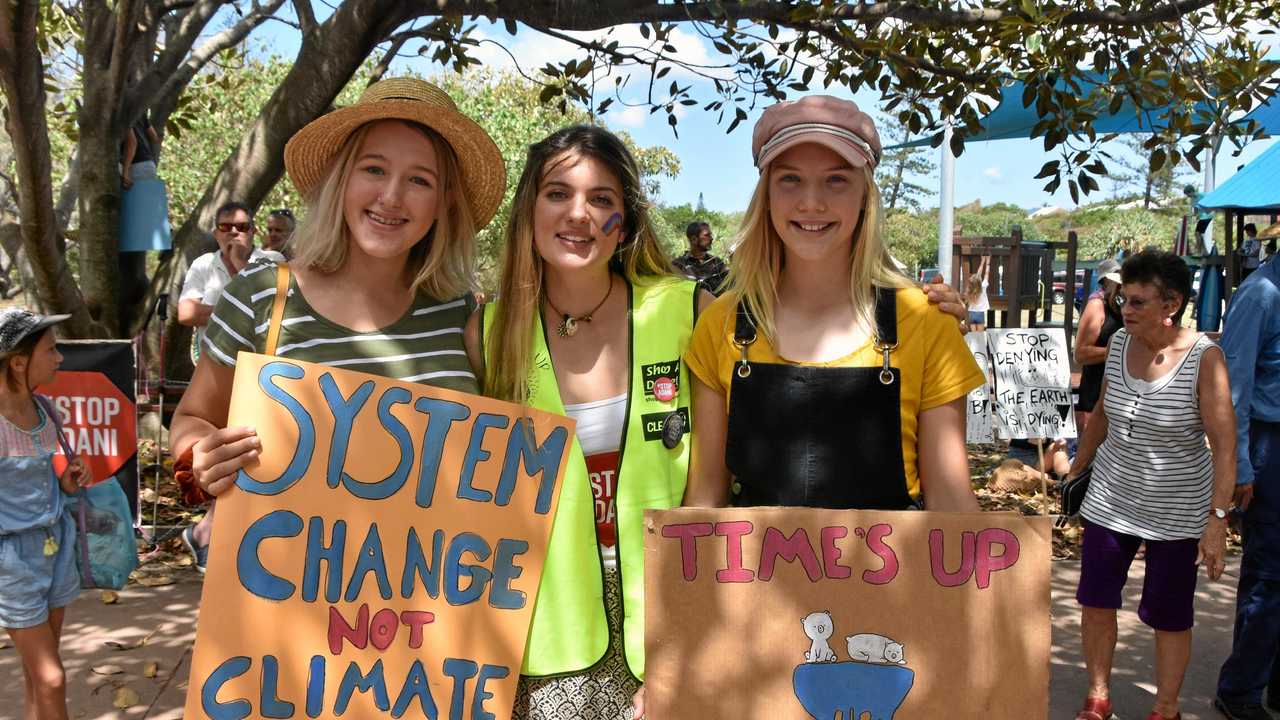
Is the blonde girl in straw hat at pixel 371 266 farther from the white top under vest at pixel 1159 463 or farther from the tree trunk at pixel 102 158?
the tree trunk at pixel 102 158

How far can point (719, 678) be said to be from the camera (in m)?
1.88

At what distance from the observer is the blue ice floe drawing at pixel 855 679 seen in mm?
1868

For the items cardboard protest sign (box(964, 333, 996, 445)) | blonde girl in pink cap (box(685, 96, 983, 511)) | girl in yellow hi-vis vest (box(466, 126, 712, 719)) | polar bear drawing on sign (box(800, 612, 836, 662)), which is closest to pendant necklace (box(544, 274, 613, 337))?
girl in yellow hi-vis vest (box(466, 126, 712, 719))

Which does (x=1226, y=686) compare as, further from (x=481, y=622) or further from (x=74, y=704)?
(x=74, y=704)

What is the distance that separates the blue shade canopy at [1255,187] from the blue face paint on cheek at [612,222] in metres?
10.3

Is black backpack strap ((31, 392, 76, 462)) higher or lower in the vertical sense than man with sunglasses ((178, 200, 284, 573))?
lower

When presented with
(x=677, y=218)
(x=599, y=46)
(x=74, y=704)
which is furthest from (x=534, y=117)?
(x=677, y=218)

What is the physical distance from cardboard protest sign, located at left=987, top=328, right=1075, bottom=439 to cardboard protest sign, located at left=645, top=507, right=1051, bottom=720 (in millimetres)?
6084

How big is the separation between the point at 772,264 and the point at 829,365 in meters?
0.28

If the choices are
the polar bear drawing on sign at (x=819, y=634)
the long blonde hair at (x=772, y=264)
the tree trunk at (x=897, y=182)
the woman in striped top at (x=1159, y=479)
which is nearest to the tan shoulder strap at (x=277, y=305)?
the long blonde hair at (x=772, y=264)

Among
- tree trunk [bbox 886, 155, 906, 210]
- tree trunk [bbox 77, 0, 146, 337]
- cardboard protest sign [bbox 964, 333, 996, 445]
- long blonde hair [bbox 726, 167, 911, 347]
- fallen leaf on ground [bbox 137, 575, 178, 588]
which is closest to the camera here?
long blonde hair [bbox 726, 167, 911, 347]

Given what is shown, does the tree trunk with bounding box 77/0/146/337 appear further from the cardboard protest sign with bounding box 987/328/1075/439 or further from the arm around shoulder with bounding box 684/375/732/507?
the cardboard protest sign with bounding box 987/328/1075/439

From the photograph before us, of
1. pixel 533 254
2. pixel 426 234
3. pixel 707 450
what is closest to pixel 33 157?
pixel 426 234

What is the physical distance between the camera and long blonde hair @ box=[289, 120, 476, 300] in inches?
91.0
